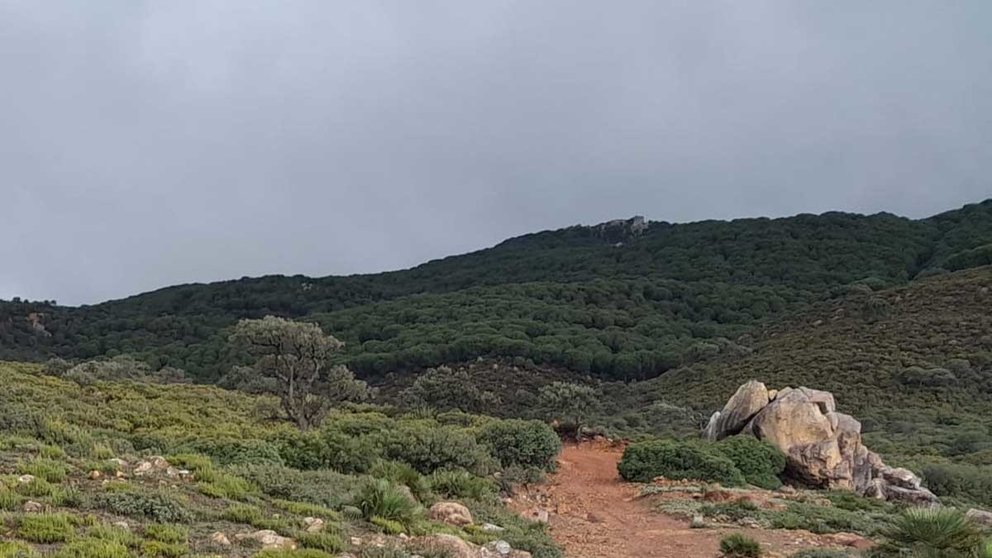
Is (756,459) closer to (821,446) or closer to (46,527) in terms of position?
(821,446)

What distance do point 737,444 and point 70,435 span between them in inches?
589

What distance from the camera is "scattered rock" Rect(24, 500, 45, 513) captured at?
7.52 meters

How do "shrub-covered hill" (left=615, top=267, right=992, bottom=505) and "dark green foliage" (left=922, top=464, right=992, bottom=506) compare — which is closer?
"dark green foliage" (left=922, top=464, right=992, bottom=506)

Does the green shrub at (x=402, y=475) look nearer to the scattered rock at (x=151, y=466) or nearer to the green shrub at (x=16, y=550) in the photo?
the scattered rock at (x=151, y=466)

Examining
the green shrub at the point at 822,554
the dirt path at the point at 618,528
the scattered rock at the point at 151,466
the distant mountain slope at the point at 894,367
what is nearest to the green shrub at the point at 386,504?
the dirt path at the point at 618,528

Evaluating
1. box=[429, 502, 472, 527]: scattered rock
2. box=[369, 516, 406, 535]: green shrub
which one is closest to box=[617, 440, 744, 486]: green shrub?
box=[429, 502, 472, 527]: scattered rock

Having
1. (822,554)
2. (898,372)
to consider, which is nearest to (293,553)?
(822,554)

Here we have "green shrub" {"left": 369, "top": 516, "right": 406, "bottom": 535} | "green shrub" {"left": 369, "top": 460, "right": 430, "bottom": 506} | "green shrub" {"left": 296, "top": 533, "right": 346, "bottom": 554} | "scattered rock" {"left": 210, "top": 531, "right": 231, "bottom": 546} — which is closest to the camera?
"scattered rock" {"left": 210, "top": 531, "right": 231, "bottom": 546}

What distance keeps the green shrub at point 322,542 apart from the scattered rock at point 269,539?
0.35 feet

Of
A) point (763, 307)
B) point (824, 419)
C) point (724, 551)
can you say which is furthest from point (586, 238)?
point (724, 551)

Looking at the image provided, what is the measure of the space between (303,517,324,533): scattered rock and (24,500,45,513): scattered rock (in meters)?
2.65

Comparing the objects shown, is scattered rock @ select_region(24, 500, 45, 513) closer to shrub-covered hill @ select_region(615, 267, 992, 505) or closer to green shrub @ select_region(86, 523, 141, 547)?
green shrub @ select_region(86, 523, 141, 547)

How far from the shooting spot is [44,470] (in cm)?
912

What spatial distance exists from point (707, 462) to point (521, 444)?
442 cm
